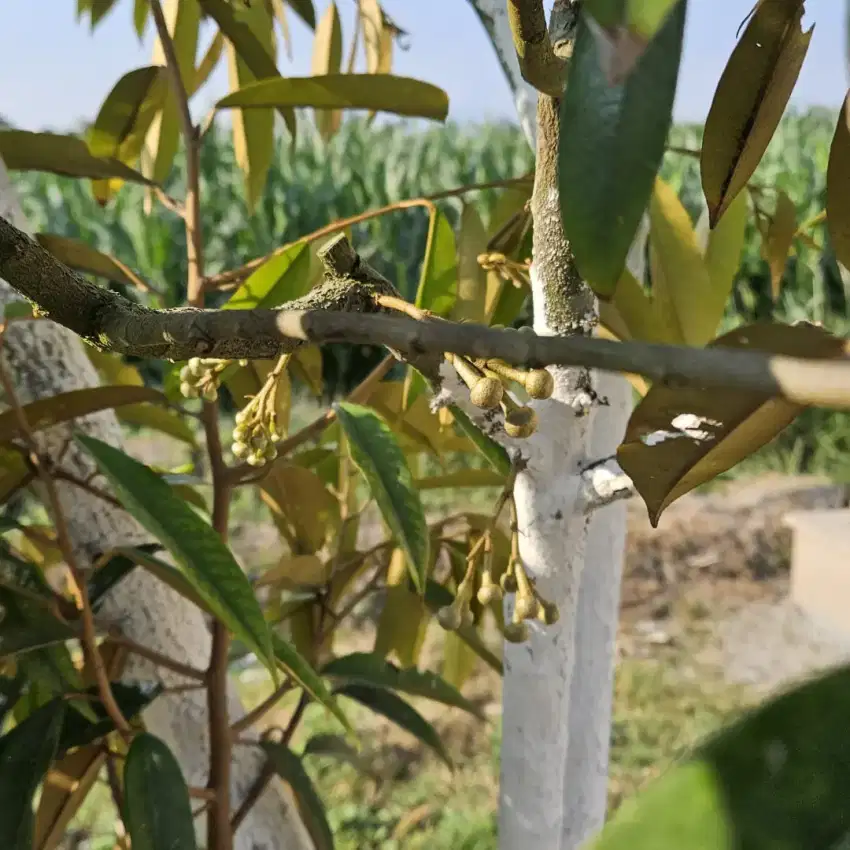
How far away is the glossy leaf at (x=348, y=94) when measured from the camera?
1.24 feet

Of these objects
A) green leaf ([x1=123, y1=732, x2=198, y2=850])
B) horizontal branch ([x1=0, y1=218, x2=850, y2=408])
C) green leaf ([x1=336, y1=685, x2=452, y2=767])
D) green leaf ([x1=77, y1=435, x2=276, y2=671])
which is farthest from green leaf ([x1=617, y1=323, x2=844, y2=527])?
green leaf ([x1=336, y1=685, x2=452, y2=767])

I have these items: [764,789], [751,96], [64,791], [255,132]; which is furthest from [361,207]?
[764,789]

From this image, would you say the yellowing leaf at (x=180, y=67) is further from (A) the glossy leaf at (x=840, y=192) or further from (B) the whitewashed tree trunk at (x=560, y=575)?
(A) the glossy leaf at (x=840, y=192)

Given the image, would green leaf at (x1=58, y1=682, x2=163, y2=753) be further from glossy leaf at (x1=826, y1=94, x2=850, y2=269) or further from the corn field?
the corn field

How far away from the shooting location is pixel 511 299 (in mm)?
412

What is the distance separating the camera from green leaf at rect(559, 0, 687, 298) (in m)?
0.14

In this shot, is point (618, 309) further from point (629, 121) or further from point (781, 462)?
point (781, 462)

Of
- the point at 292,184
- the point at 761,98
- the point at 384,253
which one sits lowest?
the point at 384,253

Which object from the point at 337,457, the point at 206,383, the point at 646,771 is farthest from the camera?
the point at 646,771

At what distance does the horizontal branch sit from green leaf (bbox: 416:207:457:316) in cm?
9

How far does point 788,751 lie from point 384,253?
9.45ft

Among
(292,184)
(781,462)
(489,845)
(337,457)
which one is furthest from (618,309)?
(292,184)

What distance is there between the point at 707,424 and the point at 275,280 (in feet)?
0.79

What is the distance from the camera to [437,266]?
1.18 feet
